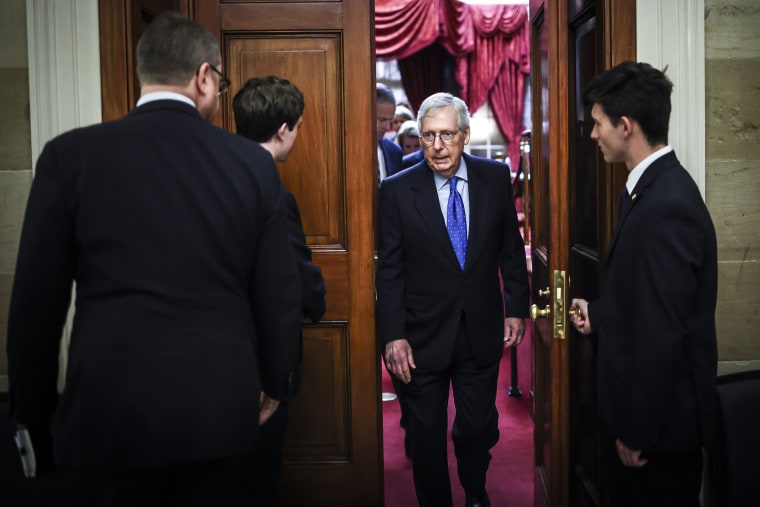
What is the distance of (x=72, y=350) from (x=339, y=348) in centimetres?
156

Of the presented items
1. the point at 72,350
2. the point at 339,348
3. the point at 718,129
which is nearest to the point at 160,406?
the point at 72,350

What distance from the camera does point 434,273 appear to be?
2.94 meters

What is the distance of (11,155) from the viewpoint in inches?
98.6

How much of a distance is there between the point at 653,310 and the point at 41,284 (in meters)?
1.31

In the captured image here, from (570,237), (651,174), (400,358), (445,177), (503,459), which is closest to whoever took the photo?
(651,174)

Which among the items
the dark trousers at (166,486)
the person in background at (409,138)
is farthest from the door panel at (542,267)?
the person in background at (409,138)

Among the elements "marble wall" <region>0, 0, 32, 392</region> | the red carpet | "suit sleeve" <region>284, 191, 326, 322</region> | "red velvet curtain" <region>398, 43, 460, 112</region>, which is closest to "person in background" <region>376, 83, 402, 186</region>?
the red carpet

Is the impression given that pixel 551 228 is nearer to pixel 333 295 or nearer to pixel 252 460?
pixel 333 295

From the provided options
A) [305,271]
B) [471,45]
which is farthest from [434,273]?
[471,45]

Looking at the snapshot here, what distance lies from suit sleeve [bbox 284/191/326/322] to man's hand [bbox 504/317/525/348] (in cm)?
88

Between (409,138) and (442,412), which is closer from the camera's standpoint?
(442,412)

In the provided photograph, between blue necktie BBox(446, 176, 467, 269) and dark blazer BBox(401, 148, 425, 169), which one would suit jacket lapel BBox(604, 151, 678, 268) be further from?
dark blazer BBox(401, 148, 425, 169)

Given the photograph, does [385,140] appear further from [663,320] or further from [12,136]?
[663,320]

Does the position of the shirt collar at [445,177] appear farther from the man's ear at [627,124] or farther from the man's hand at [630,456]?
the man's hand at [630,456]
